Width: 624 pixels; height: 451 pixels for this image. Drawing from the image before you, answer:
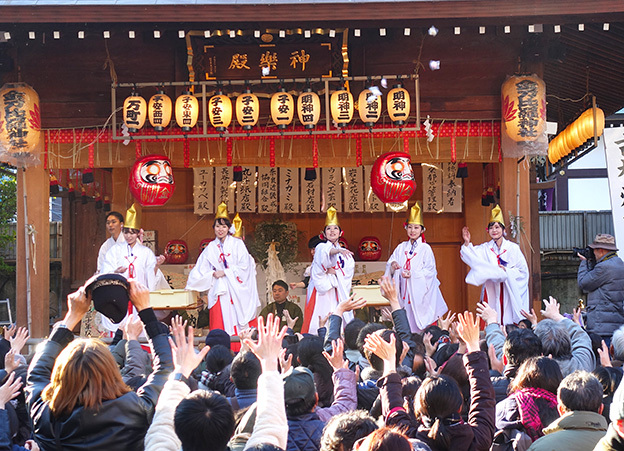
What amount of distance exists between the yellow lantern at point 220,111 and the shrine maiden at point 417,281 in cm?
306

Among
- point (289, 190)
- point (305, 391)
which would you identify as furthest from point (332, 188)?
point (305, 391)

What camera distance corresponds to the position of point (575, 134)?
1148 cm

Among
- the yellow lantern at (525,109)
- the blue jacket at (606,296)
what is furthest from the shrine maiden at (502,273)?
the blue jacket at (606,296)

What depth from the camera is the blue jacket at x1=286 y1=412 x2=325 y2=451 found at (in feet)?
9.78

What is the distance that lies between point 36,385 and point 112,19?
6.67m

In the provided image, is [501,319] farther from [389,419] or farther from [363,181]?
[389,419]

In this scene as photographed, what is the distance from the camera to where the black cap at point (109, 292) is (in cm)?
337

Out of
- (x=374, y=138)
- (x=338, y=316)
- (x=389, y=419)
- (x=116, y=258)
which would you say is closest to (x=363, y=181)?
(x=374, y=138)

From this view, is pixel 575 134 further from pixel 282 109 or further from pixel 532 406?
pixel 532 406

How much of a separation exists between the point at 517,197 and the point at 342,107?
2751mm

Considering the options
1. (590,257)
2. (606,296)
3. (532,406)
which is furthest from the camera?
(590,257)

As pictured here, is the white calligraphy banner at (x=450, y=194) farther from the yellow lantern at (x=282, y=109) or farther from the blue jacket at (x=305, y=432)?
the blue jacket at (x=305, y=432)

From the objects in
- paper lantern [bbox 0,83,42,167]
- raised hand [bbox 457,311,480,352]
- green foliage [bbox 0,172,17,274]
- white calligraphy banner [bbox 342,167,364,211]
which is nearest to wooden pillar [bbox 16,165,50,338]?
paper lantern [bbox 0,83,42,167]

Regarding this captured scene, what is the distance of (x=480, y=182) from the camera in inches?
522
